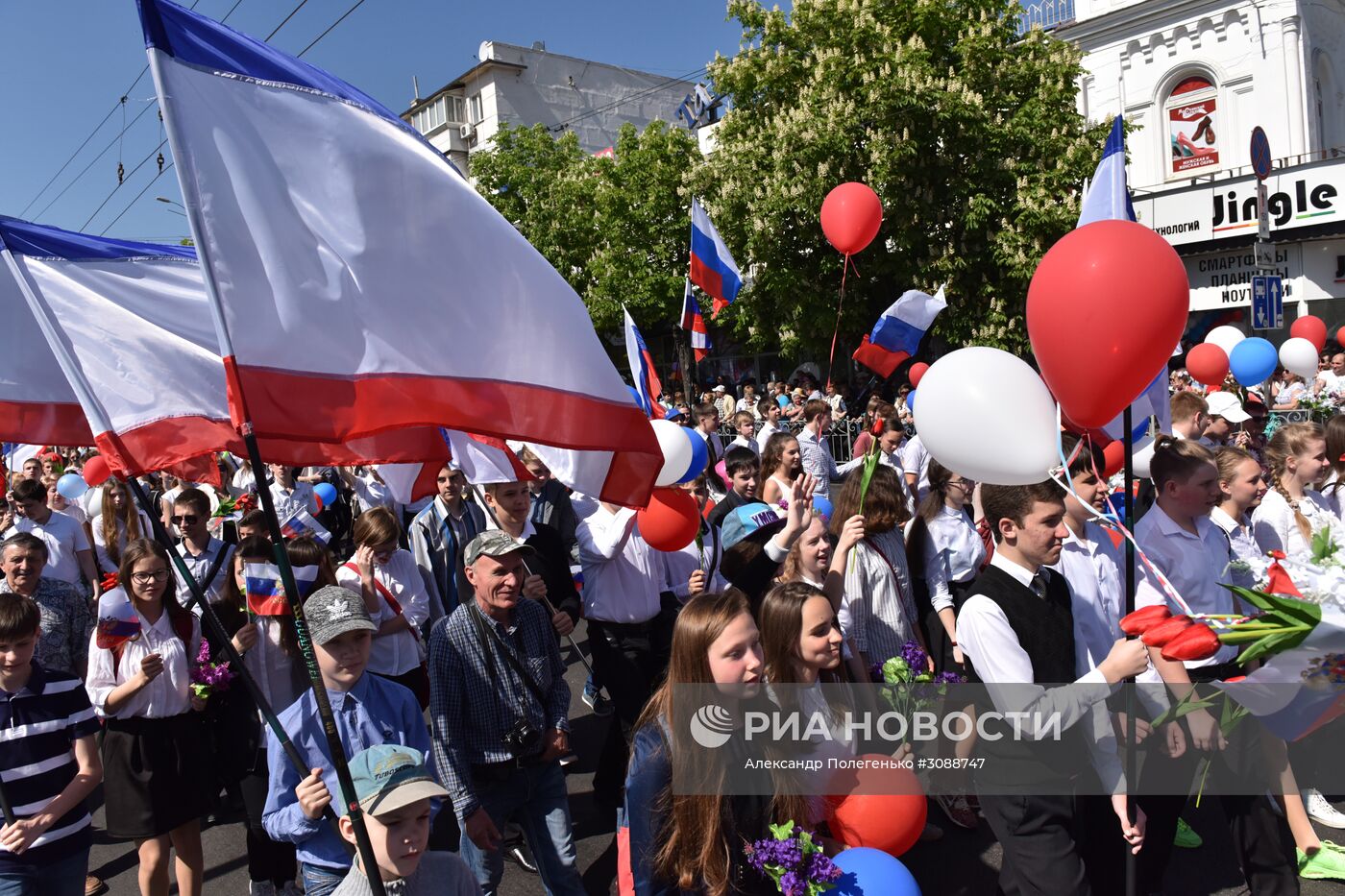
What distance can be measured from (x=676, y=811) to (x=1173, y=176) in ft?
78.5

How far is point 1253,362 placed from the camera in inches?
392

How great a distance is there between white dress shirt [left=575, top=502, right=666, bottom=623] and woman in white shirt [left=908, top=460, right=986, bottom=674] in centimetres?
153

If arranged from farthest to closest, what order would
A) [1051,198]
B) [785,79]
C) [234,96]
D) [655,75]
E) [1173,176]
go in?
[655,75] < [1173,176] < [785,79] < [1051,198] < [234,96]

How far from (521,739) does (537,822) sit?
0.37m

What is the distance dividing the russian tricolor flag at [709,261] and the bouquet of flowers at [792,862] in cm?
891

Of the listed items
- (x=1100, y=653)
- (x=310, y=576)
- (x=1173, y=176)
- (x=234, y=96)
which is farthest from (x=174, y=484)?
(x=1173, y=176)

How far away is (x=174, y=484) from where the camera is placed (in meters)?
10.4

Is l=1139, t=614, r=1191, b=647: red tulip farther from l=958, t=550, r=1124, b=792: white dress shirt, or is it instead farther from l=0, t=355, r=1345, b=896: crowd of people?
l=958, t=550, r=1124, b=792: white dress shirt

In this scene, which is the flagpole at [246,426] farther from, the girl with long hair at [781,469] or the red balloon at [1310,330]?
the red balloon at [1310,330]

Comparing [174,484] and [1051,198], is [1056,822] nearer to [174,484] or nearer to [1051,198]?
[174,484]

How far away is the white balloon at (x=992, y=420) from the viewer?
312 centimetres

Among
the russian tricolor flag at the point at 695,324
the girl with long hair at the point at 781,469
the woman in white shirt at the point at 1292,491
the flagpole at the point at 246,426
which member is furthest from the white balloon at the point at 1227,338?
the flagpole at the point at 246,426

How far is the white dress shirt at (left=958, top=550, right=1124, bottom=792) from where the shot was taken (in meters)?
3.14

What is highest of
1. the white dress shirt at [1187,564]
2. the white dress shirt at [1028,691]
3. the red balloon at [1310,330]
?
the red balloon at [1310,330]
